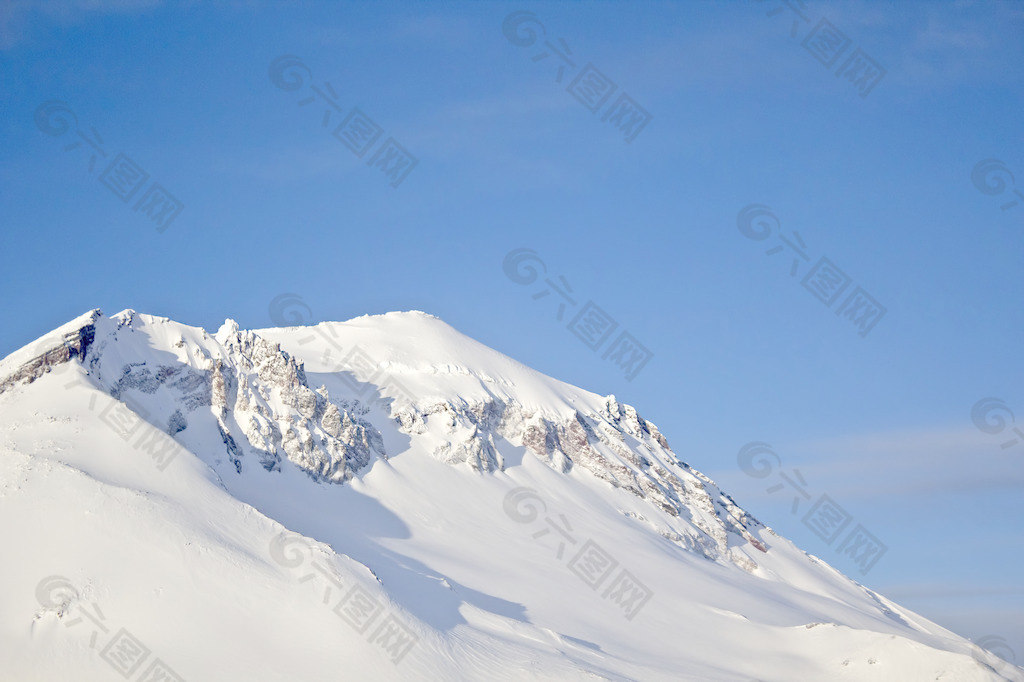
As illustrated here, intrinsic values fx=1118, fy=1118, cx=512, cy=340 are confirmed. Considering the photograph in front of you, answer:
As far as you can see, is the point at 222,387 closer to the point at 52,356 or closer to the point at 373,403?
the point at 52,356

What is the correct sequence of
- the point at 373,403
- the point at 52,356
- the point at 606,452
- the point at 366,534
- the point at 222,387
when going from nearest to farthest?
1. the point at 52,356
2. the point at 366,534
3. the point at 222,387
4. the point at 373,403
5. the point at 606,452

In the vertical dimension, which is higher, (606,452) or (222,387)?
(606,452)

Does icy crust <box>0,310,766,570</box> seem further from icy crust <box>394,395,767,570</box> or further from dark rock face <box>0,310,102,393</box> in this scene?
icy crust <box>394,395,767,570</box>

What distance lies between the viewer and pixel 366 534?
114 m

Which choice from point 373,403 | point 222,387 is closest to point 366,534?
point 222,387

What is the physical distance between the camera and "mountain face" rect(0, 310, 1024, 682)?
84500mm

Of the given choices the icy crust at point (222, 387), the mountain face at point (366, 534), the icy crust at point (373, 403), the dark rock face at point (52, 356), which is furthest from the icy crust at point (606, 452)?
the dark rock face at point (52, 356)

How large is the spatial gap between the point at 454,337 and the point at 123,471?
7986 centimetres

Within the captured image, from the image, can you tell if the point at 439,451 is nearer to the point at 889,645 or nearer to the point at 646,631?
the point at 646,631

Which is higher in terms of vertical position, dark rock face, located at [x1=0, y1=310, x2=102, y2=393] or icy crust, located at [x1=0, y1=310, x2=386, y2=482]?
icy crust, located at [x1=0, y1=310, x2=386, y2=482]

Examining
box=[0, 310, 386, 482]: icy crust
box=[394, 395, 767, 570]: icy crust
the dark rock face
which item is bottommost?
the dark rock face

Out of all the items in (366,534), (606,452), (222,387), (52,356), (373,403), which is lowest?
(52,356)

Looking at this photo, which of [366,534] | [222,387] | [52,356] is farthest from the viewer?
[222,387]

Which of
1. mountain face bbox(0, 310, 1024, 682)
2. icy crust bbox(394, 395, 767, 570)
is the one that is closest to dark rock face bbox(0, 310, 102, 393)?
mountain face bbox(0, 310, 1024, 682)
